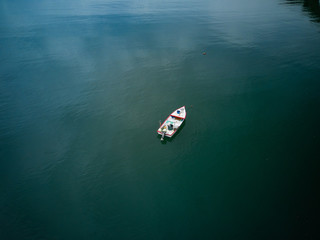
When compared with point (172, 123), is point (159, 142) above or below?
below

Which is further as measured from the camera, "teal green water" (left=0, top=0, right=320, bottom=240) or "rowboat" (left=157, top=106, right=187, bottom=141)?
"rowboat" (left=157, top=106, right=187, bottom=141)

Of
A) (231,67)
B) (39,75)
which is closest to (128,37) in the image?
(39,75)

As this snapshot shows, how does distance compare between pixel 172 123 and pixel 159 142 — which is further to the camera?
pixel 172 123

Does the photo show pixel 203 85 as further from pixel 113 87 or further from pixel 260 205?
pixel 260 205

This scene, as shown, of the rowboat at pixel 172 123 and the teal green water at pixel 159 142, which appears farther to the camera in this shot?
the rowboat at pixel 172 123
